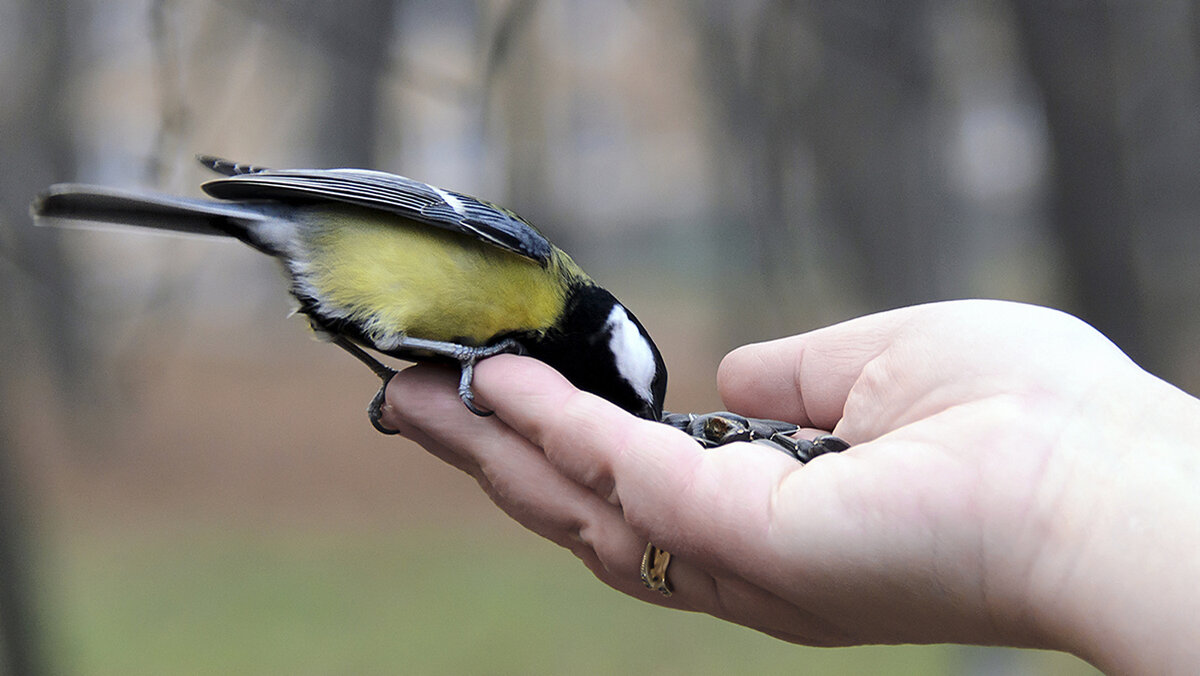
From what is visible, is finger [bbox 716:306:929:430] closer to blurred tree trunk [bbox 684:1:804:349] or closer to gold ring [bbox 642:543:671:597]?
gold ring [bbox 642:543:671:597]

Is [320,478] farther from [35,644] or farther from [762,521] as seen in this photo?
[762,521]

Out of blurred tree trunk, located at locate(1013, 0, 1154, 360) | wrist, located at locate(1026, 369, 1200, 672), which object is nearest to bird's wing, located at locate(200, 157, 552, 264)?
wrist, located at locate(1026, 369, 1200, 672)

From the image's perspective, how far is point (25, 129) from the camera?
2559 millimetres

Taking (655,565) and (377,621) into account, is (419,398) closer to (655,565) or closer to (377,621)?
(655,565)

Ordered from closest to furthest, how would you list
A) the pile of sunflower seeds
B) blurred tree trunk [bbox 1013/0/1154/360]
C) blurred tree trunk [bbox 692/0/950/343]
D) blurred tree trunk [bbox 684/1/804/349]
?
the pile of sunflower seeds
blurred tree trunk [bbox 1013/0/1154/360]
blurred tree trunk [bbox 692/0/950/343]
blurred tree trunk [bbox 684/1/804/349]

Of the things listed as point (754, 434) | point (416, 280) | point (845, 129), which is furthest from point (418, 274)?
point (845, 129)

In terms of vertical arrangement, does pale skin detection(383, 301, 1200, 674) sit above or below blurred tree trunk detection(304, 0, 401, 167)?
below

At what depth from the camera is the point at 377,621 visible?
3941mm

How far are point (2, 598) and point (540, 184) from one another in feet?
8.64

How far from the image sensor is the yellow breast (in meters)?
1.74

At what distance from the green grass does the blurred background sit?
0.05 ft

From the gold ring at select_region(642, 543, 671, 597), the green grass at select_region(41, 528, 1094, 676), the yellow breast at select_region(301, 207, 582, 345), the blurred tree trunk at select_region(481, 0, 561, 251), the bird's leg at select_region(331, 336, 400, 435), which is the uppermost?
the blurred tree trunk at select_region(481, 0, 561, 251)

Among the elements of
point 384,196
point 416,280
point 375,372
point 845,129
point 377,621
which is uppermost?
point 845,129

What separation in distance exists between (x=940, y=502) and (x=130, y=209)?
150cm
